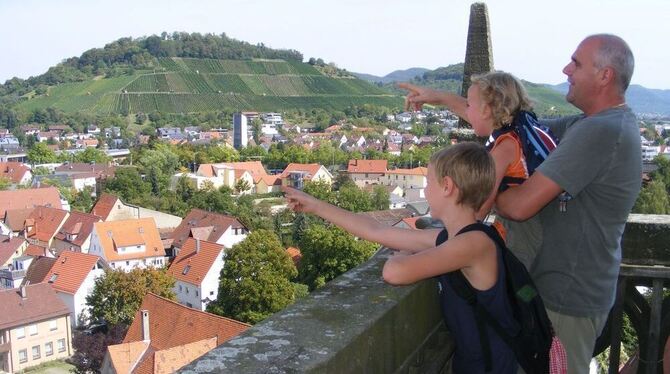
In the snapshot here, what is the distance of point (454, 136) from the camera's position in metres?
4.38

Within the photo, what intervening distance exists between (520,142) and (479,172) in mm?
306

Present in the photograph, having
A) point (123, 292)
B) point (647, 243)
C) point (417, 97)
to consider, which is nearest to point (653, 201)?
point (123, 292)

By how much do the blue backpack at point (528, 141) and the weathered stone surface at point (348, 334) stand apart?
51 centimetres

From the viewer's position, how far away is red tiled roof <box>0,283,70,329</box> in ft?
85.5

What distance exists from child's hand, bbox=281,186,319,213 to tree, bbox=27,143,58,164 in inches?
3324

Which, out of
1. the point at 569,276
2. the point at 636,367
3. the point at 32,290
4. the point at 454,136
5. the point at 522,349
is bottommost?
the point at 32,290

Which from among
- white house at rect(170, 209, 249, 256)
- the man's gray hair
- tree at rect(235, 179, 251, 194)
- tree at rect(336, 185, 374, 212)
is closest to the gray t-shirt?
the man's gray hair

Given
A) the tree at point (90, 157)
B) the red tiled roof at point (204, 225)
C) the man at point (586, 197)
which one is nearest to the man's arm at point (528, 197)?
the man at point (586, 197)

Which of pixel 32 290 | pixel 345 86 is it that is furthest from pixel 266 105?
pixel 32 290

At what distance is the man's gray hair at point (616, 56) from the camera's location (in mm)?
2090

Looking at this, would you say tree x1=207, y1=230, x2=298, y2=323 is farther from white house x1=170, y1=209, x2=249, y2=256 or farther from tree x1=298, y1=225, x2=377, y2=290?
white house x1=170, y1=209, x2=249, y2=256

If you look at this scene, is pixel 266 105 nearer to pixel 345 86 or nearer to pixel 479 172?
pixel 345 86

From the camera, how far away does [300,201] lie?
7.83 feet

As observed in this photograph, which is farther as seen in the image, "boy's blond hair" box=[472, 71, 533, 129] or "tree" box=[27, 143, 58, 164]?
"tree" box=[27, 143, 58, 164]
